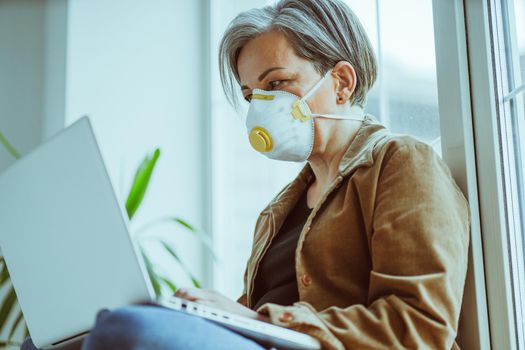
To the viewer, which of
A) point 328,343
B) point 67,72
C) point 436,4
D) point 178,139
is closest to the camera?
point 328,343

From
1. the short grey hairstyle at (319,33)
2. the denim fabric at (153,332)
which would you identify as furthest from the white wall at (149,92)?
the denim fabric at (153,332)

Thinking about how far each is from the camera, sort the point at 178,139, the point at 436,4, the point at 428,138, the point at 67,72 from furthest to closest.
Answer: the point at 178,139 < the point at 67,72 < the point at 428,138 < the point at 436,4

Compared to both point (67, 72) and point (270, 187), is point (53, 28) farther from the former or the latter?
point (270, 187)

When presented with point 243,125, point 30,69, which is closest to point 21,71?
point 30,69

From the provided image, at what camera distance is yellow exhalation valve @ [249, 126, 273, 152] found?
1491mm

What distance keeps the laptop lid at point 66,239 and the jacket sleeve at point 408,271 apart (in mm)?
251

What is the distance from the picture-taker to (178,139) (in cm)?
340

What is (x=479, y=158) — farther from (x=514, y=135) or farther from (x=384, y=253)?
(x=384, y=253)

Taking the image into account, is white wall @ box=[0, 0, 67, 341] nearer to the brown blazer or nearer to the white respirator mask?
the white respirator mask

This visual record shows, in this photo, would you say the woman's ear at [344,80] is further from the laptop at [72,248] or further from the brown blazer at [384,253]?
the laptop at [72,248]

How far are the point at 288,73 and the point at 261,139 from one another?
0.17m

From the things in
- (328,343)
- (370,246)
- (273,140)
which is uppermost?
(273,140)

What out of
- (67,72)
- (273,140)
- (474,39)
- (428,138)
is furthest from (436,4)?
(67,72)

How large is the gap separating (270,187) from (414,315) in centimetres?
221
